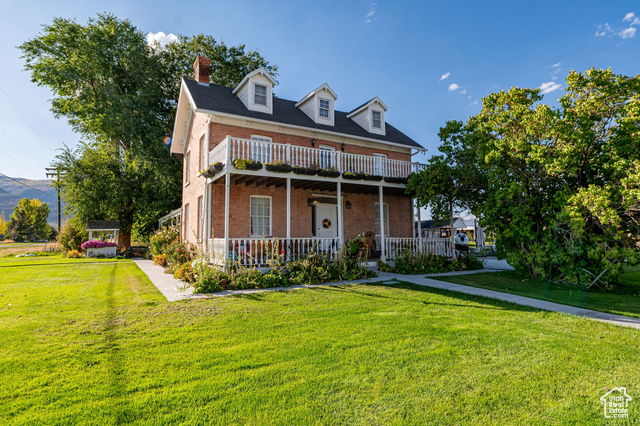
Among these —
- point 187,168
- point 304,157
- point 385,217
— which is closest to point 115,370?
point 304,157

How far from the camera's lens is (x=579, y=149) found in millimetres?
7941

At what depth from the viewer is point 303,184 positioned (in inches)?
489

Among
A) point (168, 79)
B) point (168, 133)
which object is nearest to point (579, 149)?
point (168, 133)

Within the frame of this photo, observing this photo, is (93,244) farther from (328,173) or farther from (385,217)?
(385,217)

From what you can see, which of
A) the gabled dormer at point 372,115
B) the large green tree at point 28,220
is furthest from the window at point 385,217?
the large green tree at point 28,220

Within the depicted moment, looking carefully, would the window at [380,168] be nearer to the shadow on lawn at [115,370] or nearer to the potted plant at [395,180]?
the potted plant at [395,180]

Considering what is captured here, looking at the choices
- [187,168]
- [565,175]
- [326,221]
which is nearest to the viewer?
[565,175]

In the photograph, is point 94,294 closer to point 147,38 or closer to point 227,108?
point 227,108

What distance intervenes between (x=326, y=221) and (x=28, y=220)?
58.5 metres

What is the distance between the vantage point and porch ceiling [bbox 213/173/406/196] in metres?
11.3

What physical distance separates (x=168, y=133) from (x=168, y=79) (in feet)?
16.8

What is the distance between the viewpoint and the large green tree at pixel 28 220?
160 feet

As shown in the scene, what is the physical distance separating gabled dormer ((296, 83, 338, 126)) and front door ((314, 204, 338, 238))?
13.7 feet

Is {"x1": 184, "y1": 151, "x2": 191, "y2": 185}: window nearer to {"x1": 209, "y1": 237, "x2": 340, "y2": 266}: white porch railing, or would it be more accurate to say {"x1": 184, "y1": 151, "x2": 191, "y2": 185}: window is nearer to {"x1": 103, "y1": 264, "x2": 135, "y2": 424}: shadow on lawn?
{"x1": 209, "y1": 237, "x2": 340, "y2": 266}: white porch railing
